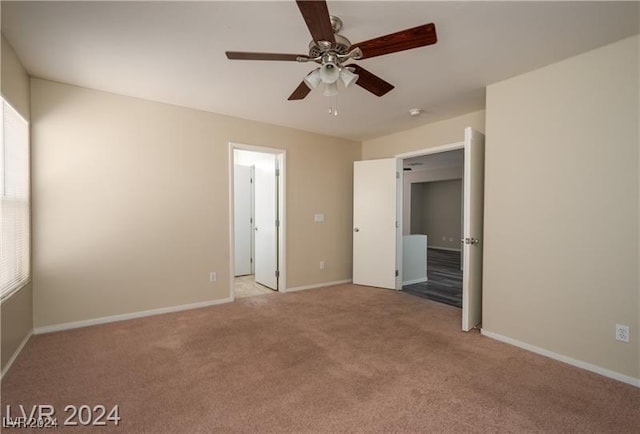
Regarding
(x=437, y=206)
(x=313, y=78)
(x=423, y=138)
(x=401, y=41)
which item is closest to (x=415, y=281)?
(x=423, y=138)

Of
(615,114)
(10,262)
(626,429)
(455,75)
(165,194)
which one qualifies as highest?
(455,75)

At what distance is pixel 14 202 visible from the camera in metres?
2.41

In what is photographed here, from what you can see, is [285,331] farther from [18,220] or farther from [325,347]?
[18,220]

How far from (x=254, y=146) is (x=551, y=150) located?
10.8 ft

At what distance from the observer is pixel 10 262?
233 centimetres

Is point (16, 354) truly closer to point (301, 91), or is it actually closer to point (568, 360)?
point (301, 91)

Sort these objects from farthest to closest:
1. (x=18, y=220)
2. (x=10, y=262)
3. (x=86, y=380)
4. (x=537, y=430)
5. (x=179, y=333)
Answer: (x=179, y=333)
(x=18, y=220)
(x=10, y=262)
(x=86, y=380)
(x=537, y=430)

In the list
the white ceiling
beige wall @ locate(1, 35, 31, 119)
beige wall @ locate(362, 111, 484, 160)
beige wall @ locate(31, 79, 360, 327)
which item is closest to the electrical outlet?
the white ceiling

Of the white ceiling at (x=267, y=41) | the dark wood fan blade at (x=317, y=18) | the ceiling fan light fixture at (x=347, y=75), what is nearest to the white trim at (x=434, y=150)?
the white ceiling at (x=267, y=41)

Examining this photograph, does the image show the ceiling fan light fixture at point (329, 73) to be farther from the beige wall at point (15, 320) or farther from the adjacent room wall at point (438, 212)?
the adjacent room wall at point (438, 212)

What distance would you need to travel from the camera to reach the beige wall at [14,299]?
7.05 ft

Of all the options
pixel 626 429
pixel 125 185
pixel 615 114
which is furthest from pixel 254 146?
pixel 626 429

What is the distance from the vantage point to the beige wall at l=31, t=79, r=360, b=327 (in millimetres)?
2861

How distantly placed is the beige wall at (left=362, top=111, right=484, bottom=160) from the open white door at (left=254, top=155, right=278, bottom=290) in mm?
1748
